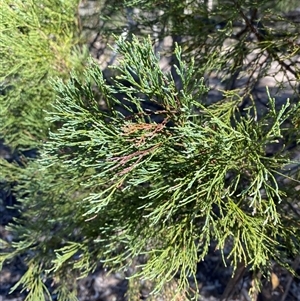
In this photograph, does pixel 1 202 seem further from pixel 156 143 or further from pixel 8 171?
pixel 156 143

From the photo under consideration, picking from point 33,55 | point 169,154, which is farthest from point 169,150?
point 33,55

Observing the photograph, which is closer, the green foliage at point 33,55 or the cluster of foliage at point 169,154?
the cluster of foliage at point 169,154

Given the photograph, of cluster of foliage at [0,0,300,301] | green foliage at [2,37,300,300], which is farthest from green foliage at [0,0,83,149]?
green foliage at [2,37,300,300]

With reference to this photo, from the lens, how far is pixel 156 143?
1365mm

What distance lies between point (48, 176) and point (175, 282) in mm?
809

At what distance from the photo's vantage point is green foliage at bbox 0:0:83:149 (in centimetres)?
197

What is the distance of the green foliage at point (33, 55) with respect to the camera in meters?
1.97

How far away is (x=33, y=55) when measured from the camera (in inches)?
81.0

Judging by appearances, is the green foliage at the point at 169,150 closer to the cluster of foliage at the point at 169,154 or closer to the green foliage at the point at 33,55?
the cluster of foliage at the point at 169,154

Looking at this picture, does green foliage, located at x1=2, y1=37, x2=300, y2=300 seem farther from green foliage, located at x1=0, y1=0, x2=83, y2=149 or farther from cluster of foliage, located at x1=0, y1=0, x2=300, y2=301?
green foliage, located at x1=0, y1=0, x2=83, y2=149

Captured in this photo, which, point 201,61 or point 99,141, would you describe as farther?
point 201,61

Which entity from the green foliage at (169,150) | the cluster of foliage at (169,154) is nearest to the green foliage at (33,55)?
the cluster of foliage at (169,154)

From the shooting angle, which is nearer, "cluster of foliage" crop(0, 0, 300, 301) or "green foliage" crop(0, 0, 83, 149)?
"cluster of foliage" crop(0, 0, 300, 301)

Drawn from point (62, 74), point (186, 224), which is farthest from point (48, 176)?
point (186, 224)
